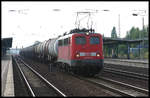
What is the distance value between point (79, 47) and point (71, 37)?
865 mm

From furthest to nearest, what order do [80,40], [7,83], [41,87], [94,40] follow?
[94,40], [80,40], [7,83], [41,87]

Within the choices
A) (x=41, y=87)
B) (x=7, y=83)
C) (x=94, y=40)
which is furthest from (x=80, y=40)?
(x=7, y=83)

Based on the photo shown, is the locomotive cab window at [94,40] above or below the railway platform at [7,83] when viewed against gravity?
above

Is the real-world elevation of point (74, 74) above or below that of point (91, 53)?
below

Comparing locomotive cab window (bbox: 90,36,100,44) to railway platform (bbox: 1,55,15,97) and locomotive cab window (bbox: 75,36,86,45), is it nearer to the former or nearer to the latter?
locomotive cab window (bbox: 75,36,86,45)

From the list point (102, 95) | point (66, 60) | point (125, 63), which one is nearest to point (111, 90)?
point (102, 95)

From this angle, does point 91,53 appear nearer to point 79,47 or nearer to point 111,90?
point 79,47

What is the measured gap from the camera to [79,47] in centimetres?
1814

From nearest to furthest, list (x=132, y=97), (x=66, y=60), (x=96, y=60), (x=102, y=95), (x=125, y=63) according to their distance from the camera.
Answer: (x=132, y=97) → (x=102, y=95) → (x=96, y=60) → (x=66, y=60) → (x=125, y=63)

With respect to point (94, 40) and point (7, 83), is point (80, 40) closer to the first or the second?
point (94, 40)

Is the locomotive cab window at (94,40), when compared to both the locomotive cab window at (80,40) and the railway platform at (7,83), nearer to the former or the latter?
the locomotive cab window at (80,40)

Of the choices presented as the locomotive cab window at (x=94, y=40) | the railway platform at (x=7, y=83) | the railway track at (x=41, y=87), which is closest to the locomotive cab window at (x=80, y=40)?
the locomotive cab window at (x=94, y=40)

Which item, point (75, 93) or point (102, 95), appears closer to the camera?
point (102, 95)

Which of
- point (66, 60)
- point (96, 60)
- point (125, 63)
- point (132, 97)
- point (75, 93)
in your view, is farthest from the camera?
point (125, 63)
